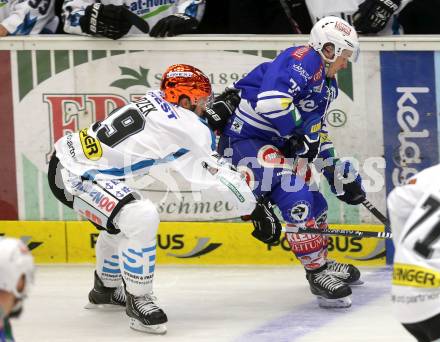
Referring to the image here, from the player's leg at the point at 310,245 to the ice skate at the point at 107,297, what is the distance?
896mm

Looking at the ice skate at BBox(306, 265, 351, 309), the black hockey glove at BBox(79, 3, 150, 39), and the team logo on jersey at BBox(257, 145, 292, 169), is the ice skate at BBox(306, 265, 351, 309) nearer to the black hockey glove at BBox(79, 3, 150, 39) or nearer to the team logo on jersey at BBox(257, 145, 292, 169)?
the team logo on jersey at BBox(257, 145, 292, 169)

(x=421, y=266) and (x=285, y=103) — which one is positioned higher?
(x=285, y=103)

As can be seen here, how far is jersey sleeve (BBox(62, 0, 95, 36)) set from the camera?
6.48m

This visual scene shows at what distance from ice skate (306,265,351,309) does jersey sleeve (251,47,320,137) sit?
0.76 meters

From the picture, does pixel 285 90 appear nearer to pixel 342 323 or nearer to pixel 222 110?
pixel 222 110

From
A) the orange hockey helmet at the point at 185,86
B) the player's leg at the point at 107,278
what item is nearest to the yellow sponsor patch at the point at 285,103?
the orange hockey helmet at the point at 185,86

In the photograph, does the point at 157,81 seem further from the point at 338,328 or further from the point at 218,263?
the point at 338,328

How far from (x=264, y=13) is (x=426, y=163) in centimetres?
135

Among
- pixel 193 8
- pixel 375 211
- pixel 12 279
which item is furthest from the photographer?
pixel 193 8

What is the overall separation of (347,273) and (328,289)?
0.45 m

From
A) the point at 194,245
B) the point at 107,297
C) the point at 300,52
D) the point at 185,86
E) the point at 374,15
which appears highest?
the point at 374,15

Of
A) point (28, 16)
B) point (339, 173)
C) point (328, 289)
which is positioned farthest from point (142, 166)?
point (28, 16)

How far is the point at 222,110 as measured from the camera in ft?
19.6

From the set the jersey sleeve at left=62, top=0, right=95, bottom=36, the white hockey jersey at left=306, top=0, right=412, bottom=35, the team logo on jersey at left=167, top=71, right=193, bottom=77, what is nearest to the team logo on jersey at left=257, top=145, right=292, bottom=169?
the team logo on jersey at left=167, top=71, right=193, bottom=77
